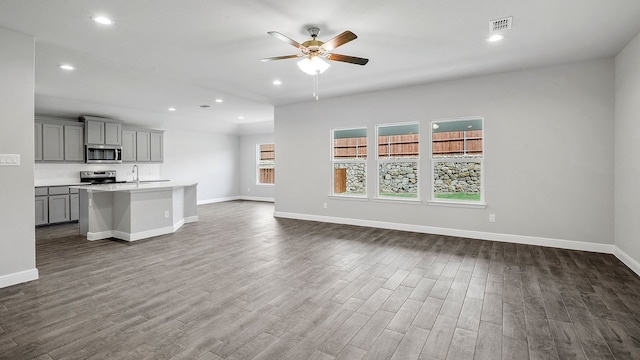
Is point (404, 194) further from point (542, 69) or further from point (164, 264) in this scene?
point (164, 264)

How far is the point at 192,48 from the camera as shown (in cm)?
380

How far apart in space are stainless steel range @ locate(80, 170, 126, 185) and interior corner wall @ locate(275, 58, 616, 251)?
640 cm

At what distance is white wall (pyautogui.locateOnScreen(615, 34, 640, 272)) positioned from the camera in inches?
136

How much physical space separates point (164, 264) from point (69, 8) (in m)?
2.86

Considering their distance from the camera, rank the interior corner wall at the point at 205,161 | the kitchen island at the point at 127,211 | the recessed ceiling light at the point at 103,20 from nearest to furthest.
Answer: the recessed ceiling light at the point at 103,20 → the kitchen island at the point at 127,211 → the interior corner wall at the point at 205,161

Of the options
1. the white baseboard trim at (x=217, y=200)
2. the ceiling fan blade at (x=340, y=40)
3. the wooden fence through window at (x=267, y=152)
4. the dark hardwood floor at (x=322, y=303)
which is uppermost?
the ceiling fan blade at (x=340, y=40)

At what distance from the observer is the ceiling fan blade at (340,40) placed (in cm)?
279

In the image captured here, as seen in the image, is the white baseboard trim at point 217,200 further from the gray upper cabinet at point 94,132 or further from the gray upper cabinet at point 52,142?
the gray upper cabinet at point 52,142

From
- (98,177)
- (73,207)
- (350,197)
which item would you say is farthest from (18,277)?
(98,177)

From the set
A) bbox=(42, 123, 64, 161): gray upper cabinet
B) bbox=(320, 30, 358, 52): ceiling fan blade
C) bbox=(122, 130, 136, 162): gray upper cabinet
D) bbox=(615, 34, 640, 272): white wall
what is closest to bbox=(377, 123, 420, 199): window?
bbox=(615, 34, 640, 272): white wall

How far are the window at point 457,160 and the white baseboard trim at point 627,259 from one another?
171 centimetres

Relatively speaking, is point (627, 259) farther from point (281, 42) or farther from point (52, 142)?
point (52, 142)

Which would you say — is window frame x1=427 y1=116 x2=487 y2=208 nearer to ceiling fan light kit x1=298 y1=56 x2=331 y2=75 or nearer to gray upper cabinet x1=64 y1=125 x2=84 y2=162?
ceiling fan light kit x1=298 y1=56 x2=331 y2=75

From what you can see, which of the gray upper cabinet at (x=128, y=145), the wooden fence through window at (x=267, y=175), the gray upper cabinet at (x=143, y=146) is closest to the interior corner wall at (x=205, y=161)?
the gray upper cabinet at (x=143, y=146)
